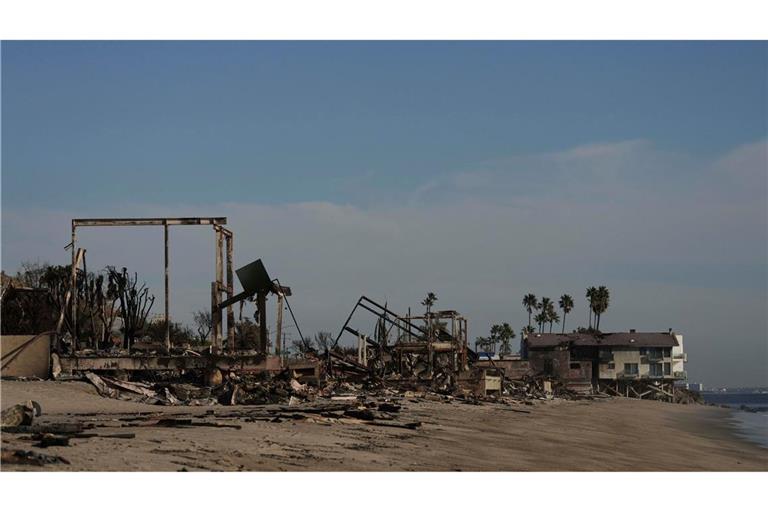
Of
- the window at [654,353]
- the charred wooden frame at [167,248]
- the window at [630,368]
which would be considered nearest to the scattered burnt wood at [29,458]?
the charred wooden frame at [167,248]

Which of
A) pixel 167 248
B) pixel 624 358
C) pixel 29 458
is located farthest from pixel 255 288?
pixel 624 358

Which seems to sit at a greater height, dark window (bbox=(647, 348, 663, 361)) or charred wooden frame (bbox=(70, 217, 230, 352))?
charred wooden frame (bbox=(70, 217, 230, 352))

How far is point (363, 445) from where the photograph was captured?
14.3 m

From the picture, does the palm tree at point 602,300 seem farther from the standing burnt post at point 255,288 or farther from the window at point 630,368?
the standing burnt post at point 255,288

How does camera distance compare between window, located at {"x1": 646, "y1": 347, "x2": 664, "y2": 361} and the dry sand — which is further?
window, located at {"x1": 646, "y1": 347, "x2": 664, "y2": 361}

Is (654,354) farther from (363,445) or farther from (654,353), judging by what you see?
(363,445)

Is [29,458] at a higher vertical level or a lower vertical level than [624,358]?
higher

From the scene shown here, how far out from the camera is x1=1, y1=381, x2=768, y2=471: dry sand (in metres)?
11.4

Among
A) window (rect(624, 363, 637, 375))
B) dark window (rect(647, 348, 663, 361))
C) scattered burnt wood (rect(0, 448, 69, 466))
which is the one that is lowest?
window (rect(624, 363, 637, 375))

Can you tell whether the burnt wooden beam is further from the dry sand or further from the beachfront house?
the beachfront house

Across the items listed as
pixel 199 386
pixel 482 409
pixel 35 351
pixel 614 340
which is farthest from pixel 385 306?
pixel 614 340

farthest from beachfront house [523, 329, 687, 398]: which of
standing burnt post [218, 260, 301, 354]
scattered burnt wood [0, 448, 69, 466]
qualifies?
scattered burnt wood [0, 448, 69, 466]

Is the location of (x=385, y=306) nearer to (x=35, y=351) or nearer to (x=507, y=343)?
(x=35, y=351)

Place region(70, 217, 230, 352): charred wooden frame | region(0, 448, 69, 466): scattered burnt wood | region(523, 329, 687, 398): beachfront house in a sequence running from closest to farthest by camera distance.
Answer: region(0, 448, 69, 466): scattered burnt wood
region(70, 217, 230, 352): charred wooden frame
region(523, 329, 687, 398): beachfront house
